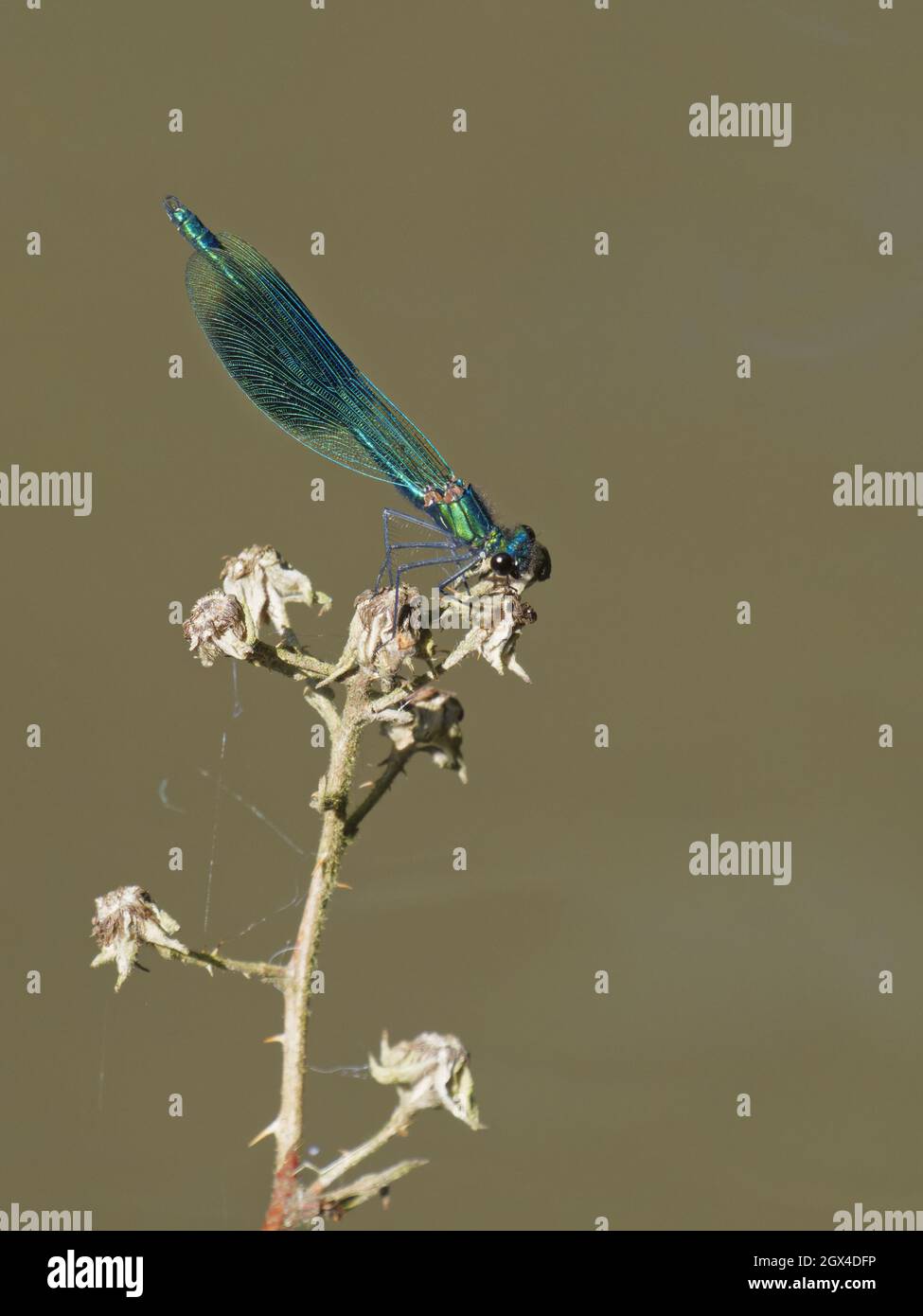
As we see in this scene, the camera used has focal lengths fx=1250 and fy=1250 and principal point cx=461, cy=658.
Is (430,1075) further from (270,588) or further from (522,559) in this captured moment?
(522,559)

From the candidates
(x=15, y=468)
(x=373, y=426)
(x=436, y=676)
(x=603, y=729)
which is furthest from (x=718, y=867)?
(x=15, y=468)

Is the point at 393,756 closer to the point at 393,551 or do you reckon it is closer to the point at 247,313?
the point at 393,551

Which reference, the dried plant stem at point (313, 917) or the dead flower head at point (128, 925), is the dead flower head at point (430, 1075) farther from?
the dead flower head at point (128, 925)

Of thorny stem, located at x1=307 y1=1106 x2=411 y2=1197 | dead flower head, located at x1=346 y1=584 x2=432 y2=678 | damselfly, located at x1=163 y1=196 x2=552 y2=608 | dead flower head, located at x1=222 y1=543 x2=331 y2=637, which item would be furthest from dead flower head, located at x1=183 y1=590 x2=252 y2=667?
thorny stem, located at x1=307 y1=1106 x2=411 y2=1197

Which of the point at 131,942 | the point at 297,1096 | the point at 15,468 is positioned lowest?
the point at 297,1096

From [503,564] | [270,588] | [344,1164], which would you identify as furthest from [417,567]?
[344,1164]

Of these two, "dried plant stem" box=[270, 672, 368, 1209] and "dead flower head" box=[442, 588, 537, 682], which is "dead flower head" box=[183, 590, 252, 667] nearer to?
"dried plant stem" box=[270, 672, 368, 1209]

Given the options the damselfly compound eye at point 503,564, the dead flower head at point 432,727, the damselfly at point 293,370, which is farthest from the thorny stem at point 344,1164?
the damselfly at point 293,370
